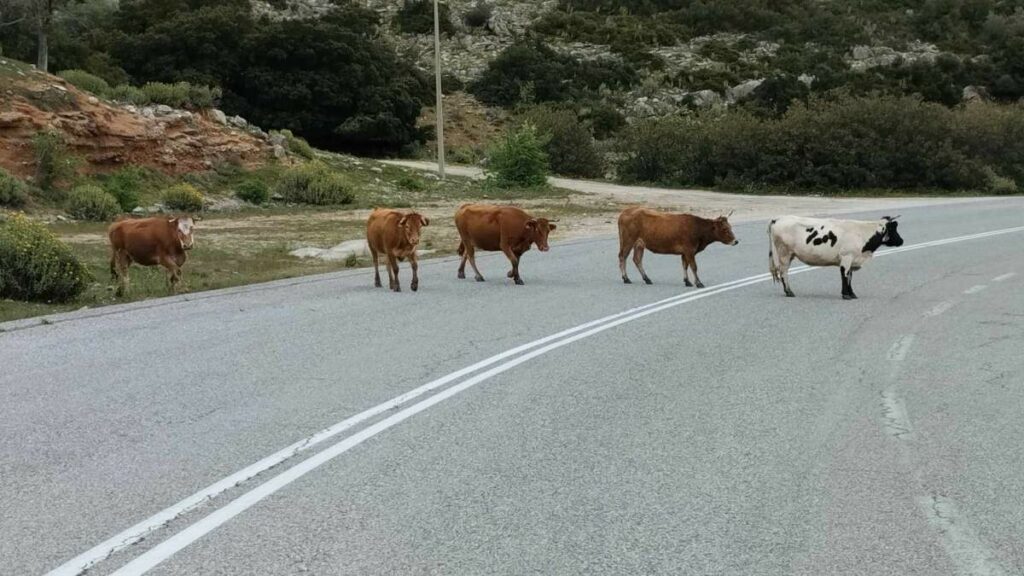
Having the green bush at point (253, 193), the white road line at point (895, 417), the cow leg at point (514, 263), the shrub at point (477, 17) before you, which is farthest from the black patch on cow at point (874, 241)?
the shrub at point (477, 17)

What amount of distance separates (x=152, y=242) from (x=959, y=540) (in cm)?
1264

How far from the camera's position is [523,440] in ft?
23.4

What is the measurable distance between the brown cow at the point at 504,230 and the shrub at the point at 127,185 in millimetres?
15905

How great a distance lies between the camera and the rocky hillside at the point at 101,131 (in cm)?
3000

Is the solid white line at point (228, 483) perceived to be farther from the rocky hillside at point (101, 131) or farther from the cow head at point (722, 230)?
the rocky hillside at point (101, 131)

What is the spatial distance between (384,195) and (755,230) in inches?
618

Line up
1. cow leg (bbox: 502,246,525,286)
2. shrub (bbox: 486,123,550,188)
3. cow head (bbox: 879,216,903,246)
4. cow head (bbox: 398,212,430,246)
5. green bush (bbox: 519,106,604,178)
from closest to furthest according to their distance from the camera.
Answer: cow head (bbox: 879,216,903,246), cow head (bbox: 398,212,430,246), cow leg (bbox: 502,246,525,286), shrub (bbox: 486,123,550,188), green bush (bbox: 519,106,604,178)

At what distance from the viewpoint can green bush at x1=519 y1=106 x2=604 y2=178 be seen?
55.3 meters

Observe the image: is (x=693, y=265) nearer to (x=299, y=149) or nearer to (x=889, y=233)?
(x=889, y=233)

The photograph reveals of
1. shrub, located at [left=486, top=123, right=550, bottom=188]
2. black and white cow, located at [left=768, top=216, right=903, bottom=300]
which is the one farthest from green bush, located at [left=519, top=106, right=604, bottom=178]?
→ black and white cow, located at [left=768, top=216, right=903, bottom=300]

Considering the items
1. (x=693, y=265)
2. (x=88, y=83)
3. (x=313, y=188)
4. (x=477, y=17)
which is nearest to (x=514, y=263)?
(x=693, y=265)

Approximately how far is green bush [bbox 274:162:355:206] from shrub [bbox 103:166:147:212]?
15.2 ft

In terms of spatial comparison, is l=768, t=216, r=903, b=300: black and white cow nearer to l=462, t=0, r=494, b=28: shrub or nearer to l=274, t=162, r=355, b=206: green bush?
l=274, t=162, r=355, b=206: green bush

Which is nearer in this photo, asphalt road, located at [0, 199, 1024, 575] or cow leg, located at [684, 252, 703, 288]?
asphalt road, located at [0, 199, 1024, 575]
